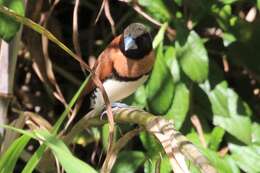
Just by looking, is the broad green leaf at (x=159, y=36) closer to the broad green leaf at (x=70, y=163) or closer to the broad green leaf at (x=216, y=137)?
the broad green leaf at (x=216, y=137)

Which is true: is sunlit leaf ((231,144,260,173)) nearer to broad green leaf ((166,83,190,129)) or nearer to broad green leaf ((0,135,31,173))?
broad green leaf ((166,83,190,129))

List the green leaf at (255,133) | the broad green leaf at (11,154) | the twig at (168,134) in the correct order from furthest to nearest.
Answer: the green leaf at (255,133) → the broad green leaf at (11,154) → the twig at (168,134)

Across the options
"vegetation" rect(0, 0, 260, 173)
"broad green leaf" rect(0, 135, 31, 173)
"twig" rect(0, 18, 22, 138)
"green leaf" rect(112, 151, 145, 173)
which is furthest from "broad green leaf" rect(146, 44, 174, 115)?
"broad green leaf" rect(0, 135, 31, 173)

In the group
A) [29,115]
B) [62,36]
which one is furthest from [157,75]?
[62,36]

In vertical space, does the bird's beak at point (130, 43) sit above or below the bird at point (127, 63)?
above

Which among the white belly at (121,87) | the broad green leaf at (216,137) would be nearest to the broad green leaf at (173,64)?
the white belly at (121,87)

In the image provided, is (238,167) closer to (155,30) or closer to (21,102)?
(155,30)
